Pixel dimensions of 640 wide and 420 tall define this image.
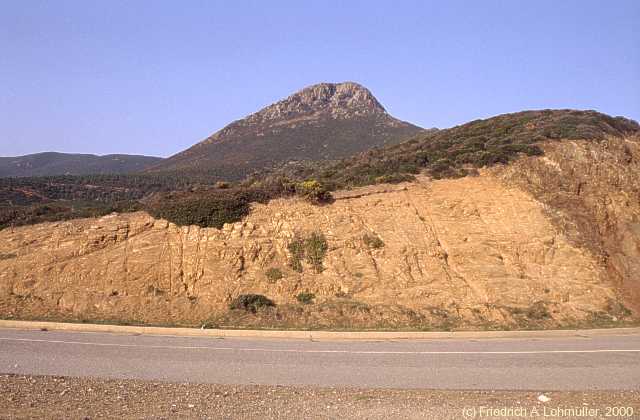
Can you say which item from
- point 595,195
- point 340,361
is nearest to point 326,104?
point 595,195

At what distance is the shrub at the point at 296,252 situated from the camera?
19.2 metres

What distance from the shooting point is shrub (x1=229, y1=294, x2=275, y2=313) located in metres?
17.2

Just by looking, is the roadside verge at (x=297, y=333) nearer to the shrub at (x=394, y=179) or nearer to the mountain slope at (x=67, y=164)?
the shrub at (x=394, y=179)

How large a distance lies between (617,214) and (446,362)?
1591cm

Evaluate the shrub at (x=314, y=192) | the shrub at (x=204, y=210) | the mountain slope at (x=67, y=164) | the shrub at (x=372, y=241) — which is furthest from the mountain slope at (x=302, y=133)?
the shrub at (x=372, y=241)

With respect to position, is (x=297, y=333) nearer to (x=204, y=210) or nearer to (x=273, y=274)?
(x=273, y=274)

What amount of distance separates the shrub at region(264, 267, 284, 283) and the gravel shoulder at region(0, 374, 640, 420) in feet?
33.9

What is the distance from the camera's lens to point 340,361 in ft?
34.0

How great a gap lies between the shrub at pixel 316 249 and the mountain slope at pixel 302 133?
27.6 meters

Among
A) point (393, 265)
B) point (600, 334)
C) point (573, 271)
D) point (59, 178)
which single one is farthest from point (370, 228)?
point (59, 178)

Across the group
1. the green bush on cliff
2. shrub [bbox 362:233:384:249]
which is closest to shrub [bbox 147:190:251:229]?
the green bush on cliff

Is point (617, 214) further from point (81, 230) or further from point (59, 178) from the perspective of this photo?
point (59, 178)

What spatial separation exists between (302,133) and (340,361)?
58839 millimetres

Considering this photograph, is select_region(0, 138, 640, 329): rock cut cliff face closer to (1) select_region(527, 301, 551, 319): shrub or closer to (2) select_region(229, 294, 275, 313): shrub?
(1) select_region(527, 301, 551, 319): shrub
